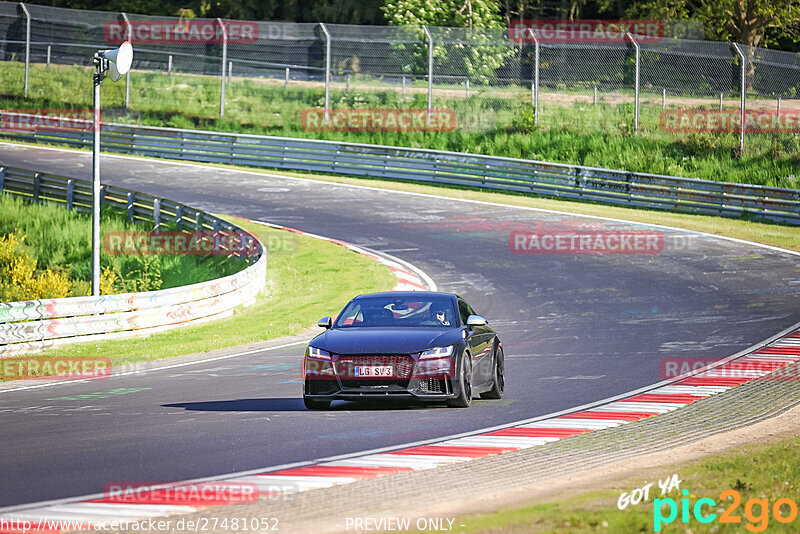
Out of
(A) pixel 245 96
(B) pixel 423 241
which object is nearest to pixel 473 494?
(B) pixel 423 241

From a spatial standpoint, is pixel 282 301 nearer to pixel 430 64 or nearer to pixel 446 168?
pixel 446 168

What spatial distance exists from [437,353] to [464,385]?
610 millimetres

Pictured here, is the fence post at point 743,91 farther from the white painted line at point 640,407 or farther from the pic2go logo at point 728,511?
the pic2go logo at point 728,511

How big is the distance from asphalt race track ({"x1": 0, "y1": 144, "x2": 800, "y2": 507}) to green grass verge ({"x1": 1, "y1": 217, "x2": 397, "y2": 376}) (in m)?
1.25

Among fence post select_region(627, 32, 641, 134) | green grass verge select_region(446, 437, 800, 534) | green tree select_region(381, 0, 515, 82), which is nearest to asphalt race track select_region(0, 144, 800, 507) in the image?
green grass verge select_region(446, 437, 800, 534)

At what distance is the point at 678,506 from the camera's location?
7.48 meters

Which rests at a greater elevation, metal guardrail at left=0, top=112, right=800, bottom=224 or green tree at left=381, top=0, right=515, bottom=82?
green tree at left=381, top=0, right=515, bottom=82

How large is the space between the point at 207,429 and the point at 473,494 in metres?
3.64

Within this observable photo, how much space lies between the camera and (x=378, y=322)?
12.8m

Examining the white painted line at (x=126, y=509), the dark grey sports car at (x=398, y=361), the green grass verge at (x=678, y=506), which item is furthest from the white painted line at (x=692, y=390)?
the white painted line at (x=126, y=509)

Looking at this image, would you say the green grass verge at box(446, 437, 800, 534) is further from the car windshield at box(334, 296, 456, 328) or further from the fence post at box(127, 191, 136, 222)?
the fence post at box(127, 191, 136, 222)

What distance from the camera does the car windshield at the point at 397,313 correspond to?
1278 centimetres

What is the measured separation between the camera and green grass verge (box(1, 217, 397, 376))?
18094 mm

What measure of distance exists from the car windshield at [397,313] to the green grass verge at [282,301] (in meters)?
5.35
